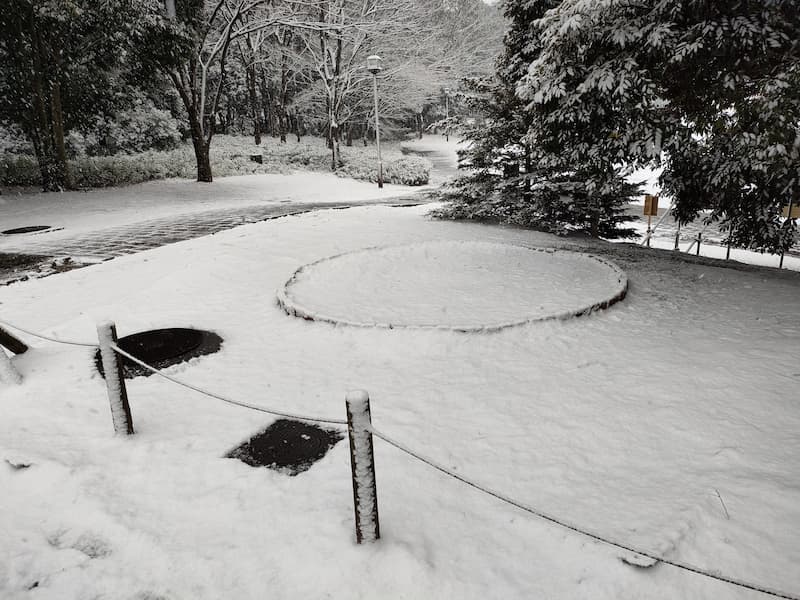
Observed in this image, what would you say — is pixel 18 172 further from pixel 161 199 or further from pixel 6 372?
pixel 6 372

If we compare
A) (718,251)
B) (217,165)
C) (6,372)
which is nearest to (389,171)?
(217,165)

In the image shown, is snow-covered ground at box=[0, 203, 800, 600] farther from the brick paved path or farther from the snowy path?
the snowy path

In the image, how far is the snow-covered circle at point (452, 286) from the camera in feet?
17.6

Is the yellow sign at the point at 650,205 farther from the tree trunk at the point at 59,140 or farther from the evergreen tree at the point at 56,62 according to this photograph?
A: the tree trunk at the point at 59,140

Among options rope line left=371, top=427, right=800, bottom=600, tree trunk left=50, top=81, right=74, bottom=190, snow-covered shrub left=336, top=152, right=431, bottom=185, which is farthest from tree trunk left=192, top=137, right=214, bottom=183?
rope line left=371, top=427, right=800, bottom=600

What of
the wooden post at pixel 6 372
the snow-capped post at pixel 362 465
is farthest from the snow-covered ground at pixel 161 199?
the snow-capped post at pixel 362 465

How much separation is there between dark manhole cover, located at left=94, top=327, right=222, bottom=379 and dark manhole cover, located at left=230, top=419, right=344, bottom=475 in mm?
1549

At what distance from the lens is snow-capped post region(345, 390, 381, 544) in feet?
7.22

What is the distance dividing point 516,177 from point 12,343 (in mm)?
8470

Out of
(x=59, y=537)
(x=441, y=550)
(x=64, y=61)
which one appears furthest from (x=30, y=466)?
(x=64, y=61)

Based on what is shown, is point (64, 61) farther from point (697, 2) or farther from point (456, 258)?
point (697, 2)

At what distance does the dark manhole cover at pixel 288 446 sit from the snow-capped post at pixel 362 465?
2.53ft

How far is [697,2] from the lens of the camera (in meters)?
4.85

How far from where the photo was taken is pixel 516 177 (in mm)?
10023
